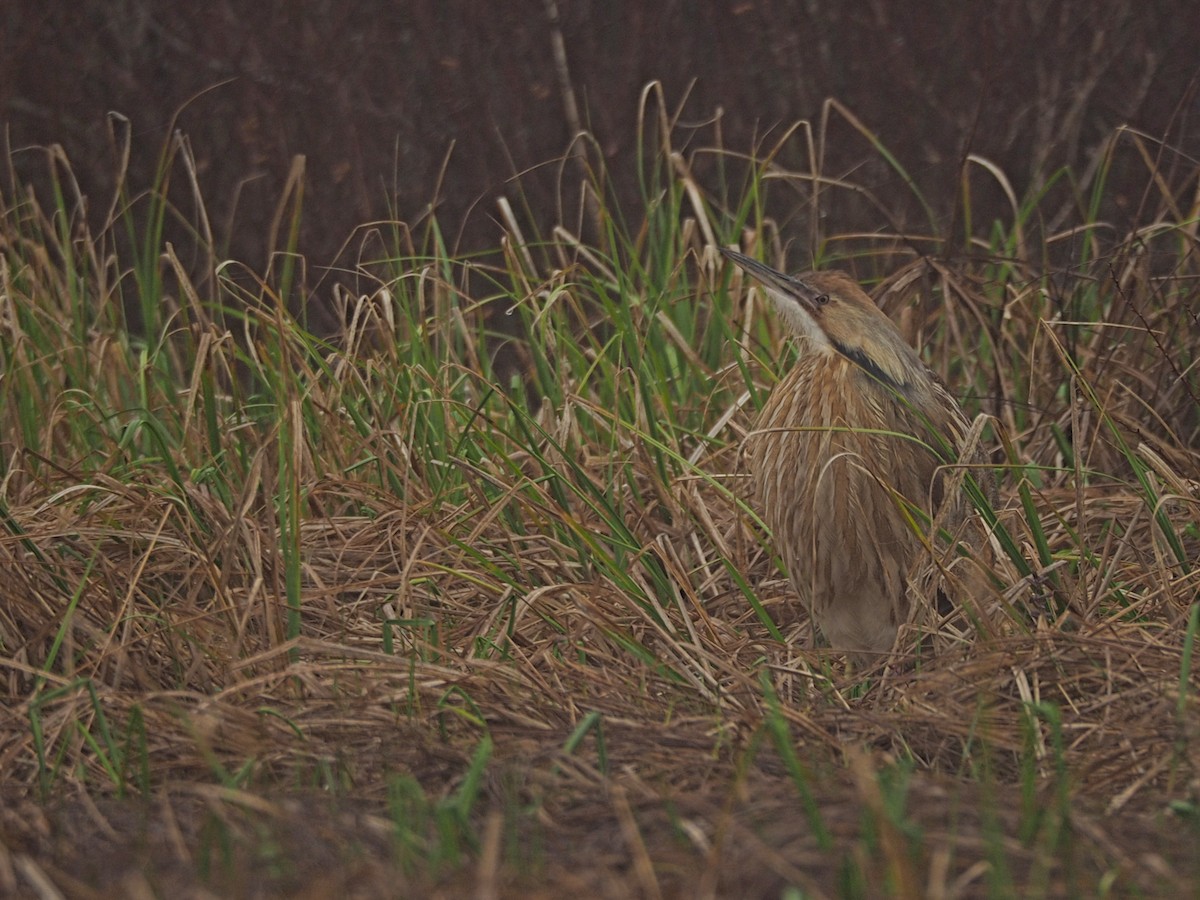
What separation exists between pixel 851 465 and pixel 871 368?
0.23 metres

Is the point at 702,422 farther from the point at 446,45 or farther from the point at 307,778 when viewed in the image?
the point at 446,45

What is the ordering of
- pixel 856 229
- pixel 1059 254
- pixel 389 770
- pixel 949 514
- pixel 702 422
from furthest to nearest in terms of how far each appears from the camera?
1. pixel 856 229
2. pixel 1059 254
3. pixel 702 422
4. pixel 949 514
5. pixel 389 770

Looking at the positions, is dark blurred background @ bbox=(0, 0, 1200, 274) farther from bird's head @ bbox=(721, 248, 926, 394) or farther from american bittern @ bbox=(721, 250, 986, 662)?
american bittern @ bbox=(721, 250, 986, 662)

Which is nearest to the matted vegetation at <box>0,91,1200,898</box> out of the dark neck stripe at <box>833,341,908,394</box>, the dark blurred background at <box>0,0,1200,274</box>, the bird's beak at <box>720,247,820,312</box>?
the dark neck stripe at <box>833,341,908,394</box>

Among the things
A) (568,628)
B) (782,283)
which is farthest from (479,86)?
(568,628)

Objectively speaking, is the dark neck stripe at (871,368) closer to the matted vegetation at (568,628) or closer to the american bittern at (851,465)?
the american bittern at (851,465)

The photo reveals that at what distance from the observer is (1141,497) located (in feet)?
11.5

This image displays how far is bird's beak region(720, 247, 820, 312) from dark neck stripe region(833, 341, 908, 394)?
A: 0.14 m

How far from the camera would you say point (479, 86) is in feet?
20.8

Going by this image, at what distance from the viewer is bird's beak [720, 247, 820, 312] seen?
364 centimetres

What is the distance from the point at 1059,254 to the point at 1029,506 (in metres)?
2.57

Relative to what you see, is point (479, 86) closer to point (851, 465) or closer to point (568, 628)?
point (851, 465)

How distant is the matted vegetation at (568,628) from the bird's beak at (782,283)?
399 mm

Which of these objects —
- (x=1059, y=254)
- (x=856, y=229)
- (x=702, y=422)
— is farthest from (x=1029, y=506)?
(x=856, y=229)
